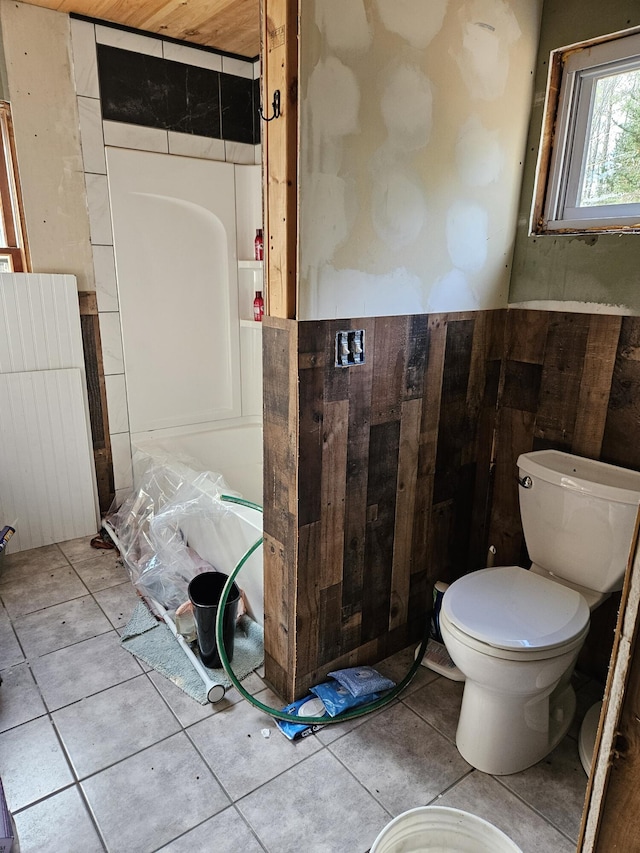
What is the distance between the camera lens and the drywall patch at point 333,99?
1.44m

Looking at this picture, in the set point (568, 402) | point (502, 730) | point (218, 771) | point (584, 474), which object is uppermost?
point (568, 402)

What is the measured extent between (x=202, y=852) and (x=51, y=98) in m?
2.93

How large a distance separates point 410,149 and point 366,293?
0.46m

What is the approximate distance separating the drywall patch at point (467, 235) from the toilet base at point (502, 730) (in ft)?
4.54

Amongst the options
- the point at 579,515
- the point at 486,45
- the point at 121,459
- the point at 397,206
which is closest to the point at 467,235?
the point at 397,206

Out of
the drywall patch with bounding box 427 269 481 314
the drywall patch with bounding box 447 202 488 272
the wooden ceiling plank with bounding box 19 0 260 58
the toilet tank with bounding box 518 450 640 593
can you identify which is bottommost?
the toilet tank with bounding box 518 450 640 593

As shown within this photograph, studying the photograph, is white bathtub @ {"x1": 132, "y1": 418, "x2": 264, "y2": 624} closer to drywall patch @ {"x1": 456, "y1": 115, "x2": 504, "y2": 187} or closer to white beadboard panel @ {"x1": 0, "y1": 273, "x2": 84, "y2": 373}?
white beadboard panel @ {"x1": 0, "y1": 273, "x2": 84, "y2": 373}

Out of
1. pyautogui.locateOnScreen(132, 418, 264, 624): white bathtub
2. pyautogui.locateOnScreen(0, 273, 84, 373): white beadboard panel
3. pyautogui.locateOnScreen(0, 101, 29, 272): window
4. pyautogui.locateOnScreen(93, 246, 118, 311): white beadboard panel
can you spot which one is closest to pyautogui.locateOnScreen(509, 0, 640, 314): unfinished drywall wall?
pyautogui.locateOnScreen(132, 418, 264, 624): white bathtub

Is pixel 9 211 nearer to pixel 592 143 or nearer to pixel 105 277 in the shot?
pixel 105 277

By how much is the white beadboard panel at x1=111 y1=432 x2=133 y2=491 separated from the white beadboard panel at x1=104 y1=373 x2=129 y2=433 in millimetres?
48

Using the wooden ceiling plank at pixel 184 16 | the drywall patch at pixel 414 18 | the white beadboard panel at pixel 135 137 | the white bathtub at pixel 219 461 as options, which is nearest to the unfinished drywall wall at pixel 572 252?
the drywall patch at pixel 414 18

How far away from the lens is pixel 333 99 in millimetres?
1477

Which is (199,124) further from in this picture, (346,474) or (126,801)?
(126,801)

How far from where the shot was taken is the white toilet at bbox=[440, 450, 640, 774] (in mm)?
1539
